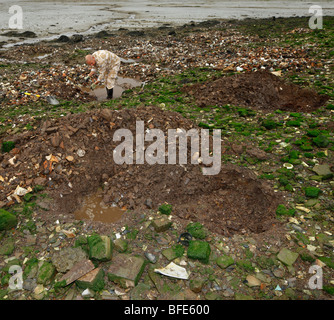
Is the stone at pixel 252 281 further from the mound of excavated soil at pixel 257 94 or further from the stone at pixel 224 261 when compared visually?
the mound of excavated soil at pixel 257 94

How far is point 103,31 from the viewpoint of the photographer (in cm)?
1257

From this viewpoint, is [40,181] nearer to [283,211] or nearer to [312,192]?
[283,211]

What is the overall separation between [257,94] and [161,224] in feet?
14.9

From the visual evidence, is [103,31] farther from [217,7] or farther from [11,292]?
[11,292]

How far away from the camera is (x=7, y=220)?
3240 mm

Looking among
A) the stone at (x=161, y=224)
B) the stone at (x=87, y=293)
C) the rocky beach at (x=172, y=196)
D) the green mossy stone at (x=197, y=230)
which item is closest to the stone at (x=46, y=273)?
the rocky beach at (x=172, y=196)

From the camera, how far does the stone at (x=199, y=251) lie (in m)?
2.93

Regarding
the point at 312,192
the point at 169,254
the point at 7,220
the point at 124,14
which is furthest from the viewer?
the point at 124,14

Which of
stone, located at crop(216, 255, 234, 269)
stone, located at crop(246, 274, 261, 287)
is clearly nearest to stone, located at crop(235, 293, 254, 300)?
stone, located at crop(246, 274, 261, 287)

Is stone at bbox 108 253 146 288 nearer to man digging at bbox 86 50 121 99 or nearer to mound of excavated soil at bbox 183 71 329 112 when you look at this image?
mound of excavated soil at bbox 183 71 329 112

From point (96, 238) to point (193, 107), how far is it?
4.07 metres

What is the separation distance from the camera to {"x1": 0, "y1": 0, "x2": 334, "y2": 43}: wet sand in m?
13.4

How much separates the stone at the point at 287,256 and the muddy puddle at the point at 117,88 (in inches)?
219

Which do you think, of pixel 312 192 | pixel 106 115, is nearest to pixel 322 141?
pixel 312 192
